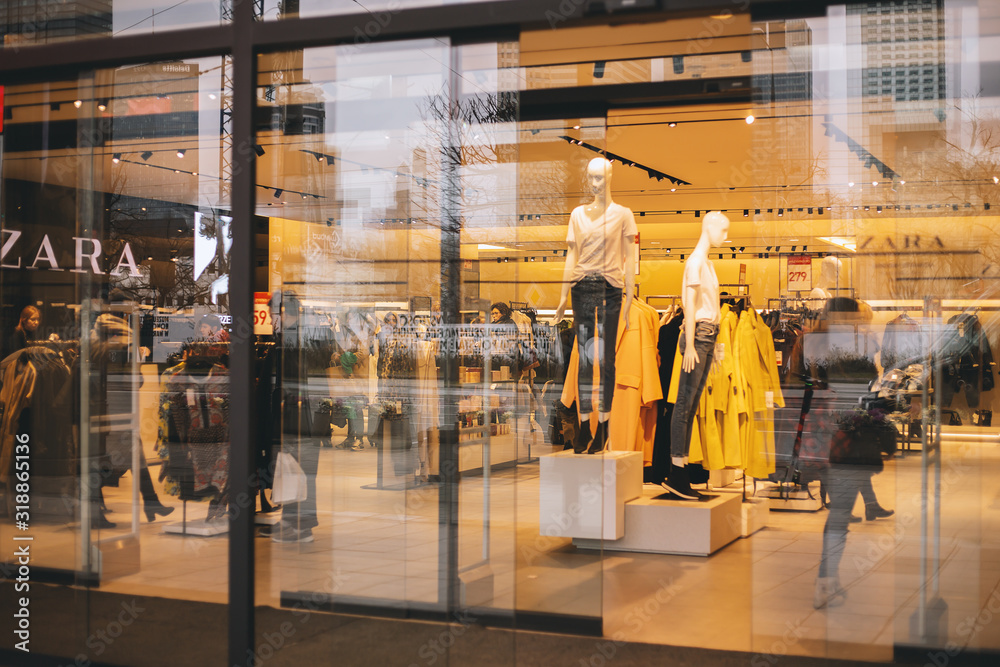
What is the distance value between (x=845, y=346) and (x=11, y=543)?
5.95 m

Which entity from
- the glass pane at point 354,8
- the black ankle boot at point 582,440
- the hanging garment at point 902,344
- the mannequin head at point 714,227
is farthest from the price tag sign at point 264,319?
the hanging garment at point 902,344

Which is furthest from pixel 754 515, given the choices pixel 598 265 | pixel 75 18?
pixel 75 18

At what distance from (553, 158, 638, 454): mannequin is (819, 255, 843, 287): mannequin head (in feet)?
7.75

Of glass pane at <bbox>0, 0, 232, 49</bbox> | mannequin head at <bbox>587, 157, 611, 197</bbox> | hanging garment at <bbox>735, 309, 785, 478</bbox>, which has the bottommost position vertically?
hanging garment at <bbox>735, 309, 785, 478</bbox>

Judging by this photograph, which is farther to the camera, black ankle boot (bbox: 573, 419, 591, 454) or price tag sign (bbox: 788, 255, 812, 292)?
price tag sign (bbox: 788, 255, 812, 292)

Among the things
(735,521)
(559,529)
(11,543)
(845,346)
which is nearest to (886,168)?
(845,346)

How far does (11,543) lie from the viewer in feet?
12.1

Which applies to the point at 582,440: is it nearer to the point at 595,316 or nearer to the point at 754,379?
the point at 595,316

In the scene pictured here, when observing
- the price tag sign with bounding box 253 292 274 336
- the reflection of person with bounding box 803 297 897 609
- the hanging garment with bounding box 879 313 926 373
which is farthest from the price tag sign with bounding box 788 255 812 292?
the price tag sign with bounding box 253 292 274 336

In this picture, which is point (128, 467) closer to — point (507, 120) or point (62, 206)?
point (62, 206)

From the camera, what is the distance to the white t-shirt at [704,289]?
5613mm

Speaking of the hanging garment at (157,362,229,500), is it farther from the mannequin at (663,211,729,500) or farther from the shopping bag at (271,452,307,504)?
the mannequin at (663,211,729,500)

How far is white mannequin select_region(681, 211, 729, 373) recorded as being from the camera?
5.55 m

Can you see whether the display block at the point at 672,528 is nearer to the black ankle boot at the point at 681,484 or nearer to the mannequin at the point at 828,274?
the black ankle boot at the point at 681,484
